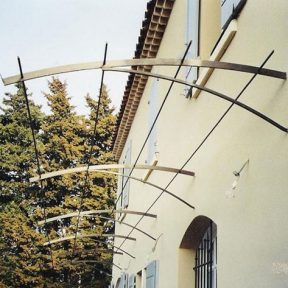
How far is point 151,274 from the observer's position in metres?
7.21

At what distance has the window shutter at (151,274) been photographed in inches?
275

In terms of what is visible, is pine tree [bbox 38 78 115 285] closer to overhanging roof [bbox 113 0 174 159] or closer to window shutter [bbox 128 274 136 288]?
overhanging roof [bbox 113 0 174 159]

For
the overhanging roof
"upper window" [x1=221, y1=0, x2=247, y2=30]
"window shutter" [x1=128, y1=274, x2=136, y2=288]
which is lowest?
"window shutter" [x1=128, y1=274, x2=136, y2=288]

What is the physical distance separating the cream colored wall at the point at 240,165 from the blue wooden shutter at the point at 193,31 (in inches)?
13.6

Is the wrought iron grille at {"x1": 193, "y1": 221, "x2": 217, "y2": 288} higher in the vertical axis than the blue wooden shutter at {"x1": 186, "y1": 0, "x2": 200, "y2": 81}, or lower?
lower

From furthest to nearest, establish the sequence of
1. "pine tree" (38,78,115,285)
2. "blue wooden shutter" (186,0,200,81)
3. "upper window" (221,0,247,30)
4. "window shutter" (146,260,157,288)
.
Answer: "pine tree" (38,78,115,285), "window shutter" (146,260,157,288), "blue wooden shutter" (186,0,200,81), "upper window" (221,0,247,30)

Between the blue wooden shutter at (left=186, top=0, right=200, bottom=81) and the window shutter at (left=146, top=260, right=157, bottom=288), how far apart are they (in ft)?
9.57

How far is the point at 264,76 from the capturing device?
373 centimetres

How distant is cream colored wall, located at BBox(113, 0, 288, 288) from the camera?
3.37 metres

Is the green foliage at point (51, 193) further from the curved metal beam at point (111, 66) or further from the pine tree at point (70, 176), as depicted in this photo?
the curved metal beam at point (111, 66)

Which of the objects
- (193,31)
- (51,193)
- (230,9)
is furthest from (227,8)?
(51,193)

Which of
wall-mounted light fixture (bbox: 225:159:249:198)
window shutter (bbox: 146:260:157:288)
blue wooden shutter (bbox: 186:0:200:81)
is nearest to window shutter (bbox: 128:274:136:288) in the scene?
window shutter (bbox: 146:260:157:288)

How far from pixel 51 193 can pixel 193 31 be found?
18673mm

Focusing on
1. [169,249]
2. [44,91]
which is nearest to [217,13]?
[169,249]
